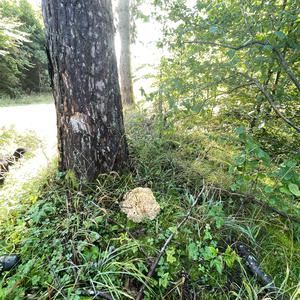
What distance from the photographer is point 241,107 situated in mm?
2025

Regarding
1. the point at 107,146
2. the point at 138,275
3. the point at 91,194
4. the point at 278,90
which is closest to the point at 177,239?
the point at 138,275

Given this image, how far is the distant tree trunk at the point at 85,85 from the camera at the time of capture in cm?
127

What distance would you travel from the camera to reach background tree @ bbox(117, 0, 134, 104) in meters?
4.10

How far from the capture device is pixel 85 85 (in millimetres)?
1349

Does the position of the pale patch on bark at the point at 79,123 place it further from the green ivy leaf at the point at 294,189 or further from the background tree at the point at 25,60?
the background tree at the point at 25,60

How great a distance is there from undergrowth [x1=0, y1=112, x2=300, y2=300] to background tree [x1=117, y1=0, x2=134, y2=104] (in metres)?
2.89

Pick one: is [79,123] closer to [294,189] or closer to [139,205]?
[139,205]

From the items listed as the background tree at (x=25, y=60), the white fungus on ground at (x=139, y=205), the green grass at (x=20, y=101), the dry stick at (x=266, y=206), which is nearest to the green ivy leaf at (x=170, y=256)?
the white fungus on ground at (x=139, y=205)

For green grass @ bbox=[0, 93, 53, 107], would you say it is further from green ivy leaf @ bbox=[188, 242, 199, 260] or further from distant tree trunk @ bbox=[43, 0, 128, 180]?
green ivy leaf @ bbox=[188, 242, 199, 260]

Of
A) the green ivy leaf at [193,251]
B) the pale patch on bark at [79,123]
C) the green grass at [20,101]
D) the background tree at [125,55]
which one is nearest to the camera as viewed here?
the green ivy leaf at [193,251]

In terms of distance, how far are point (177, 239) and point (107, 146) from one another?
0.81 metres

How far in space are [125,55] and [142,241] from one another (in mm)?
4068

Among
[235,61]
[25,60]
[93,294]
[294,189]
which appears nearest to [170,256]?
[93,294]

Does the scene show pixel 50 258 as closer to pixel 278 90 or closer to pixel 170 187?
pixel 170 187
